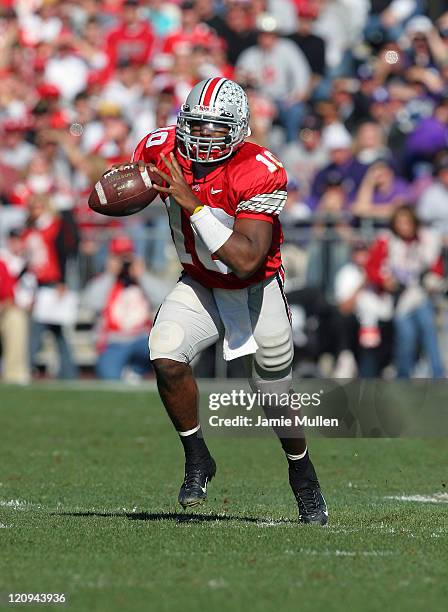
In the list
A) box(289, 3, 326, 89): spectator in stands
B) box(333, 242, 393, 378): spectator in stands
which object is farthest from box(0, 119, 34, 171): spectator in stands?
box(333, 242, 393, 378): spectator in stands

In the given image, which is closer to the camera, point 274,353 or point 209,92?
point 209,92

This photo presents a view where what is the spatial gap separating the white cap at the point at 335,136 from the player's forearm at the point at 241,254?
9.37 meters

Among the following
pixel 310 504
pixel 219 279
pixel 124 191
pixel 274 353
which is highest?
pixel 124 191

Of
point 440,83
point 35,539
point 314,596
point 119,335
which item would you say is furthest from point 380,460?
point 440,83

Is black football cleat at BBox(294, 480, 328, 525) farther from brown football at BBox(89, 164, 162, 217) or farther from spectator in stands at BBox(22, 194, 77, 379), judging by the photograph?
spectator in stands at BBox(22, 194, 77, 379)

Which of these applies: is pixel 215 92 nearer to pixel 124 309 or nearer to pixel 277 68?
pixel 124 309

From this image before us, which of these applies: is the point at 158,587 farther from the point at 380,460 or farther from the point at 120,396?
the point at 120,396

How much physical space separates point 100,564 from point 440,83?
11333mm

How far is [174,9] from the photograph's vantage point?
17859mm

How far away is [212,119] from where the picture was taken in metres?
5.83

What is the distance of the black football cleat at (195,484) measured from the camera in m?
5.92

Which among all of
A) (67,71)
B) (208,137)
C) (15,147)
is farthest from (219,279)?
(67,71)

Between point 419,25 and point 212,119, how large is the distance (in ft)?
35.0

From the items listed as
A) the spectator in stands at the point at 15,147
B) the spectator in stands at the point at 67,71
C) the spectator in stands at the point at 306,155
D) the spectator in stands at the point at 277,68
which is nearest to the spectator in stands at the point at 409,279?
the spectator in stands at the point at 306,155
